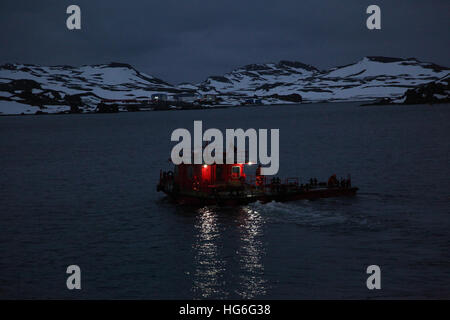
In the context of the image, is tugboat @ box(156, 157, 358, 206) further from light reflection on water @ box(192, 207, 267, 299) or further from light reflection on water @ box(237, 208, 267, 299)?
light reflection on water @ box(237, 208, 267, 299)

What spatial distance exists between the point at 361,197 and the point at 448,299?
26.0 metres

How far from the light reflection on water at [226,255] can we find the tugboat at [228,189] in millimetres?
1339

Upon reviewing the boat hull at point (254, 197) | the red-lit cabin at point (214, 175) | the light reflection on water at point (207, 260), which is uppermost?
the red-lit cabin at point (214, 175)

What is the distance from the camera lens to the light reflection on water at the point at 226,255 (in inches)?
1104

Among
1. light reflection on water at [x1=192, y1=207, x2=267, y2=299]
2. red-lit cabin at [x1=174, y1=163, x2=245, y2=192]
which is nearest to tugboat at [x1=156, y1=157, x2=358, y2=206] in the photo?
red-lit cabin at [x1=174, y1=163, x2=245, y2=192]

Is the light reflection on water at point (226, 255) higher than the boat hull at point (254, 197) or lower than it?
lower

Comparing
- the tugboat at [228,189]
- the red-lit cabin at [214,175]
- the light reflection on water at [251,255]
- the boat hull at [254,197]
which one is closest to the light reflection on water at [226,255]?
the light reflection on water at [251,255]

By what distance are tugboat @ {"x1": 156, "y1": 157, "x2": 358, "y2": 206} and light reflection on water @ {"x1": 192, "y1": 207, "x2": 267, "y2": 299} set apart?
1.34m

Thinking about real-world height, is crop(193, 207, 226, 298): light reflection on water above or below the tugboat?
below

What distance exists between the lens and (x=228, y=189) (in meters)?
47.8

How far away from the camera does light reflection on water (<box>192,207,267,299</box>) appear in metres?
28.0

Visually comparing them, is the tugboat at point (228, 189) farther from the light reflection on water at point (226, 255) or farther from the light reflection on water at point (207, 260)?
the light reflection on water at point (207, 260)
